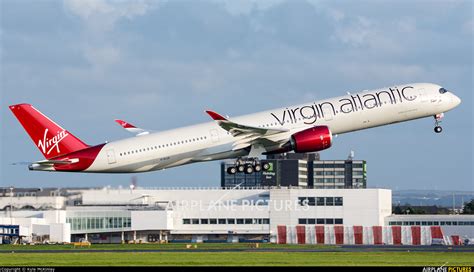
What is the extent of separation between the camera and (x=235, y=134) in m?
92.9

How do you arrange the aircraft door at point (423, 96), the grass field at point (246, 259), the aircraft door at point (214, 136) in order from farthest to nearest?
the aircraft door at point (423, 96) < the aircraft door at point (214, 136) < the grass field at point (246, 259)

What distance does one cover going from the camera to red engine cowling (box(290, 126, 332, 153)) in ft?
300

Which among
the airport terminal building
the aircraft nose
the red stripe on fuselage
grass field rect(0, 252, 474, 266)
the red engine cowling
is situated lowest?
grass field rect(0, 252, 474, 266)

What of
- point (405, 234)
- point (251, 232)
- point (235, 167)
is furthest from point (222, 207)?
point (235, 167)

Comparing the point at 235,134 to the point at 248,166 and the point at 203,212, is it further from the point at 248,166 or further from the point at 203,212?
the point at 203,212

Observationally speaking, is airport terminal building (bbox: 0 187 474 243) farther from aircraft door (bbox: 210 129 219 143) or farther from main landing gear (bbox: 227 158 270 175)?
aircraft door (bbox: 210 129 219 143)

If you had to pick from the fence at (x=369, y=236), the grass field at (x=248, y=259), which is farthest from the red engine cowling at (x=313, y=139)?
the fence at (x=369, y=236)

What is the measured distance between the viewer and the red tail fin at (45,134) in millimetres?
93312

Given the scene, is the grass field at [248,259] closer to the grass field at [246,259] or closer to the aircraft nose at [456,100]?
the grass field at [246,259]

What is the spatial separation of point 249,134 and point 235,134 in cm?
114

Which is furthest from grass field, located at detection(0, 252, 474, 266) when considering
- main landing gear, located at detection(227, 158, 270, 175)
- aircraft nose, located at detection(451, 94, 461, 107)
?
aircraft nose, located at detection(451, 94, 461, 107)

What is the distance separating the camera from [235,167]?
96375 mm

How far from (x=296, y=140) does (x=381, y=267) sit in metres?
16.3

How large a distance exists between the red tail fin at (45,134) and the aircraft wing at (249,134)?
11.9 m
